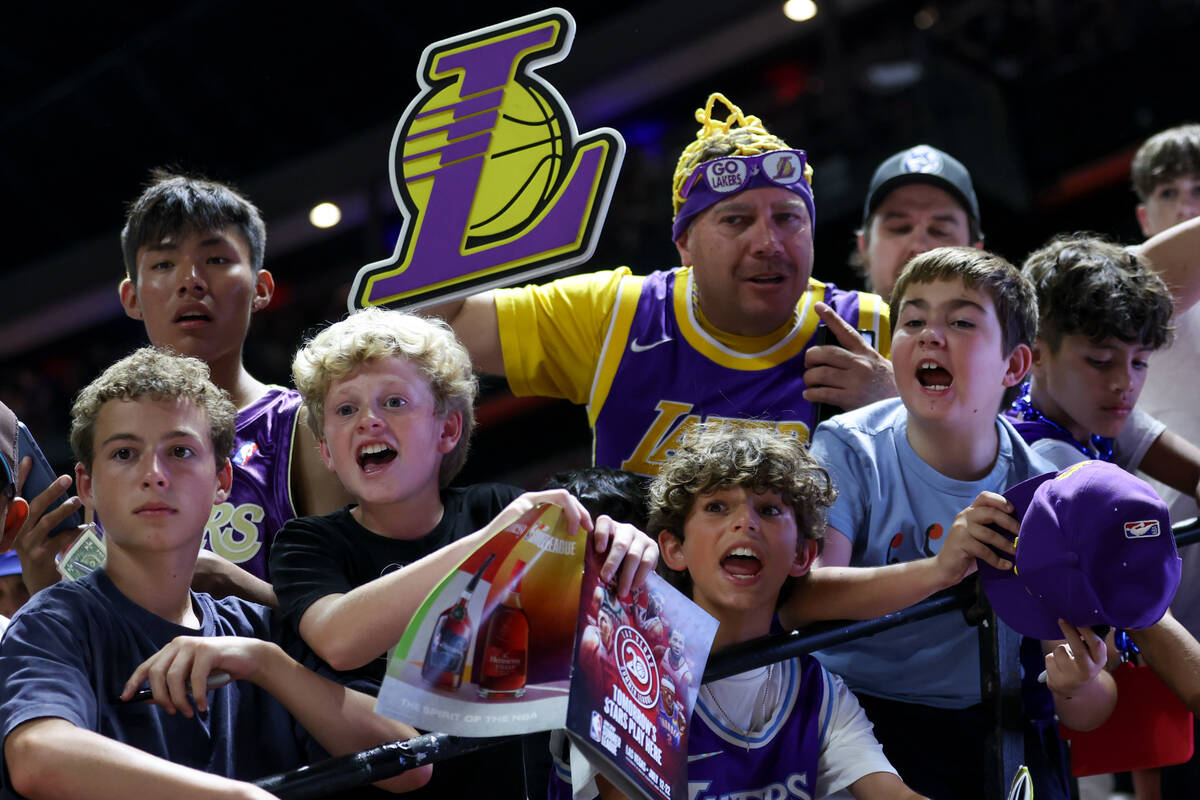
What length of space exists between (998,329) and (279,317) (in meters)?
8.08

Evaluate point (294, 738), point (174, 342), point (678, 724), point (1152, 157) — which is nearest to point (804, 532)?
point (678, 724)

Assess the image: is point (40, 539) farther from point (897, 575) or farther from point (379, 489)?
point (897, 575)

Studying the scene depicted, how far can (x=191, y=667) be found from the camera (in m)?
1.59

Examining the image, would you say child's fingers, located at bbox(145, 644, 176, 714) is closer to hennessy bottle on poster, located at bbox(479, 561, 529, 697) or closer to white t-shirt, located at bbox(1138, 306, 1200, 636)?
hennessy bottle on poster, located at bbox(479, 561, 529, 697)

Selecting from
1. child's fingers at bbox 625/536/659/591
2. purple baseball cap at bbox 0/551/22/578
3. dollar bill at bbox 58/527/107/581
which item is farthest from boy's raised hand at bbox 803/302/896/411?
purple baseball cap at bbox 0/551/22/578

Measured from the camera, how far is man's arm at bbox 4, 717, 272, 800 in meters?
1.46

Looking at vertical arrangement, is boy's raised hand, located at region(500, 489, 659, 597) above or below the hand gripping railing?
above

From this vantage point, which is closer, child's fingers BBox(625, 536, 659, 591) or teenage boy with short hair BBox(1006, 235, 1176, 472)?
child's fingers BBox(625, 536, 659, 591)

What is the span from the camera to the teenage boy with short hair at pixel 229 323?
2342mm

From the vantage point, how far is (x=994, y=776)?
1.79m

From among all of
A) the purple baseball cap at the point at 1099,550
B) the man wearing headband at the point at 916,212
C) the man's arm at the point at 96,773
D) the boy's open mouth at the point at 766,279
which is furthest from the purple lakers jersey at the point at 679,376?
the man's arm at the point at 96,773

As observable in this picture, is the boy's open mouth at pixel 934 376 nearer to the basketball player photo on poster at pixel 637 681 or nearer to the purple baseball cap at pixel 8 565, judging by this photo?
the basketball player photo on poster at pixel 637 681

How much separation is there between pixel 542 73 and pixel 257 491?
6074 mm

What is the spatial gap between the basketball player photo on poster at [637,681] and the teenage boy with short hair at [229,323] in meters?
0.95
